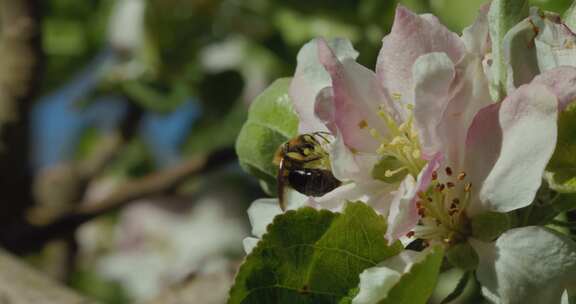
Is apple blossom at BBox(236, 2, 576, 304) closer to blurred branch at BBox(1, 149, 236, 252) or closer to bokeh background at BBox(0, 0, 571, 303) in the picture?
bokeh background at BBox(0, 0, 571, 303)

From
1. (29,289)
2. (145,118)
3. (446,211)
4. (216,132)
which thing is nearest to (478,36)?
(446,211)

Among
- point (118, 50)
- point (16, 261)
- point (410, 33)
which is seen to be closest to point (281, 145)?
point (410, 33)

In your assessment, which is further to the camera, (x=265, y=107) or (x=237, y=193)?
(x=237, y=193)

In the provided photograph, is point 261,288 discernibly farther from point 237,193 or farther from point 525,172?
point 237,193

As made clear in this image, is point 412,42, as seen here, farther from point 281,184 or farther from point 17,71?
point 17,71

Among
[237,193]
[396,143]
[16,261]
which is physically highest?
[396,143]

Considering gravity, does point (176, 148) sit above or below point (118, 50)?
below

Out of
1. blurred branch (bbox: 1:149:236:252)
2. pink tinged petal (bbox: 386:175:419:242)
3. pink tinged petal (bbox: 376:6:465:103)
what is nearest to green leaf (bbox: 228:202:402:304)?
pink tinged petal (bbox: 386:175:419:242)
